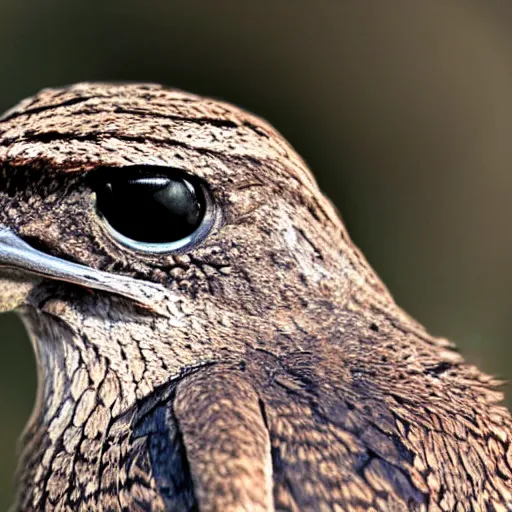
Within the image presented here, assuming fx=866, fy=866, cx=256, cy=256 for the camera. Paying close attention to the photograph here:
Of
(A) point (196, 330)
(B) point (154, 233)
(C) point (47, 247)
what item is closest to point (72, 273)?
(C) point (47, 247)

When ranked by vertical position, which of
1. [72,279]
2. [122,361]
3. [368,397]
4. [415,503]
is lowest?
[415,503]

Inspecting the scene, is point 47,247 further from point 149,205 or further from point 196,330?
point 196,330

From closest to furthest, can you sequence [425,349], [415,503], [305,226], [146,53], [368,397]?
[415,503]
[368,397]
[305,226]
[425,349]
[146,53]

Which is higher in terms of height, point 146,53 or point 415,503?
point 146,53

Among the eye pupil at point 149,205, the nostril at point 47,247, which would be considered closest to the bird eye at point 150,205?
the eye pupil at point 149,205

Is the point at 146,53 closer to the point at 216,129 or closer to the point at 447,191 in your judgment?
the point at 447,191

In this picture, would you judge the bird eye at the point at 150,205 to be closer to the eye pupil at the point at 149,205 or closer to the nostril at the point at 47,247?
the eye pupil at the point at 149,205

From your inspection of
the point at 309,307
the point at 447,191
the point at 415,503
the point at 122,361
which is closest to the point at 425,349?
the point at 309,307
